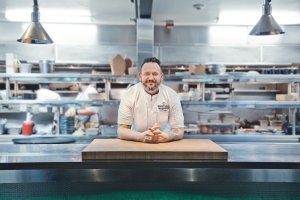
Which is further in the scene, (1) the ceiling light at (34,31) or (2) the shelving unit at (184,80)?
(2) the shelving unit at (184,80)

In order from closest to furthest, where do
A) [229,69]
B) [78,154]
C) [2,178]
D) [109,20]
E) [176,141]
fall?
[2,178], [78,154], [176,141], [109,20], [229,69]

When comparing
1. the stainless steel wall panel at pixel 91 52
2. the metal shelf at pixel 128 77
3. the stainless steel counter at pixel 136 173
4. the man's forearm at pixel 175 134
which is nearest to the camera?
the stainless steel counter at pixel 136 173

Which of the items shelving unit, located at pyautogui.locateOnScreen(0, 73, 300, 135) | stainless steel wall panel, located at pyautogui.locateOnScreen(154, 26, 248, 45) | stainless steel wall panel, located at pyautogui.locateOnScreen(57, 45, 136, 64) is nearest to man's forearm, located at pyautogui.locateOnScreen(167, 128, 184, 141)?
shelving unit, located at pyautogui.locateOnScreen(0, 73, 300, 135)

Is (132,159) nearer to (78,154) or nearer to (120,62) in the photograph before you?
(78,154)

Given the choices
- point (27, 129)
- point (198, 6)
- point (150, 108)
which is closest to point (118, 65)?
point (198, 6)

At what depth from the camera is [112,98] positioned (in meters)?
4.19

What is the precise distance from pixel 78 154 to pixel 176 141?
0.60m

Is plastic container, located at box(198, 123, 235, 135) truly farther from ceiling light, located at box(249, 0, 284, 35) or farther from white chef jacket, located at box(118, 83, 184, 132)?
white chef jacket, located at box(118, 83, 184, 132)

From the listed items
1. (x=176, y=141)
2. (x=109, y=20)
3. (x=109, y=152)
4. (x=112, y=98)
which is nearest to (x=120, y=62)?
(x=112, y=98)

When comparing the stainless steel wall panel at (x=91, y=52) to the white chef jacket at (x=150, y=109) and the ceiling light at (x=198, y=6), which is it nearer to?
the ceiling light at (x=198, y=6)

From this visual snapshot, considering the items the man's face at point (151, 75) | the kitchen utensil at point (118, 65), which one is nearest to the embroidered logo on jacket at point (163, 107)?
the man's face at point (151, 75)

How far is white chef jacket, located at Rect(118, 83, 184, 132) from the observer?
227 cm

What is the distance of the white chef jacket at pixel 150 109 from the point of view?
2266mm

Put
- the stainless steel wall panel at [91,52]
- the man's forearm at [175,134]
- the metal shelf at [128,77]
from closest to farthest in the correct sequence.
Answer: the man's forearm at [175,134] → the metal shelf at [128,77] → the stainless steel wall panel at [91,52]
